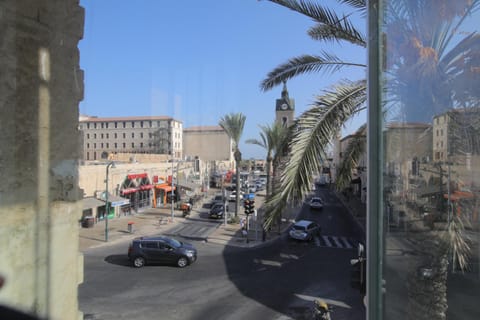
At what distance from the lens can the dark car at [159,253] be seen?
14.5 m

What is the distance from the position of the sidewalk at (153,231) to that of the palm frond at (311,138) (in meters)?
14.9

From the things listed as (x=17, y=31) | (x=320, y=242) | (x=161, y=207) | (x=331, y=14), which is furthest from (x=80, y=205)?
(x=161, y=207)

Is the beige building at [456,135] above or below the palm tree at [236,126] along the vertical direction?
below

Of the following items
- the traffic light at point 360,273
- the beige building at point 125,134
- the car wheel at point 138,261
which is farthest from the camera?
the beige building at point 125,134

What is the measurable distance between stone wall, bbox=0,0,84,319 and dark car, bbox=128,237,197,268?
11885 mm

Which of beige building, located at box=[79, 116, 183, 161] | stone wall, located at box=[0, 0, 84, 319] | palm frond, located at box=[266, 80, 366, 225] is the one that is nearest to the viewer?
stone wall, located at box=[0, 0, 84, 319]

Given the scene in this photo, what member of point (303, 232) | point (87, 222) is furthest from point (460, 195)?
point (87, 222)

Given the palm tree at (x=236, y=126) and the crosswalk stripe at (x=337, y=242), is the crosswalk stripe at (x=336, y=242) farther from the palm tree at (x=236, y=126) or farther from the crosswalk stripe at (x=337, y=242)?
the palm tree at (x=236, y=126)

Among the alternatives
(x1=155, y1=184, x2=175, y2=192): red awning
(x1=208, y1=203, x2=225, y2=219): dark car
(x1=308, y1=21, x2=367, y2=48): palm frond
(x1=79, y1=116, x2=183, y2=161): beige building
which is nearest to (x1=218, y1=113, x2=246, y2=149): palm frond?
(x1=208, y1=203, x2=225, y2=219): dark car

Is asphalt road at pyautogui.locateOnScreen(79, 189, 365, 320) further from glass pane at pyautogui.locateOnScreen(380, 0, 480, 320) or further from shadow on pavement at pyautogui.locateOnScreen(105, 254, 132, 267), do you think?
glass pane at pyautogui.locateOnScreen(380, 0, 480, 320)

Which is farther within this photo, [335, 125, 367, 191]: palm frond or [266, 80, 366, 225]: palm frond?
[335, 125, 367, 191]: palm frond

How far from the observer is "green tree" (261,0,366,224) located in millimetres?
4746

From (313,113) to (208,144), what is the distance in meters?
79.7

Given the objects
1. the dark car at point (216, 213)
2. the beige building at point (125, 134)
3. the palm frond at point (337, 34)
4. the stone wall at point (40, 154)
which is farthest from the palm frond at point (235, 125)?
the beige building at point (125, 134)
